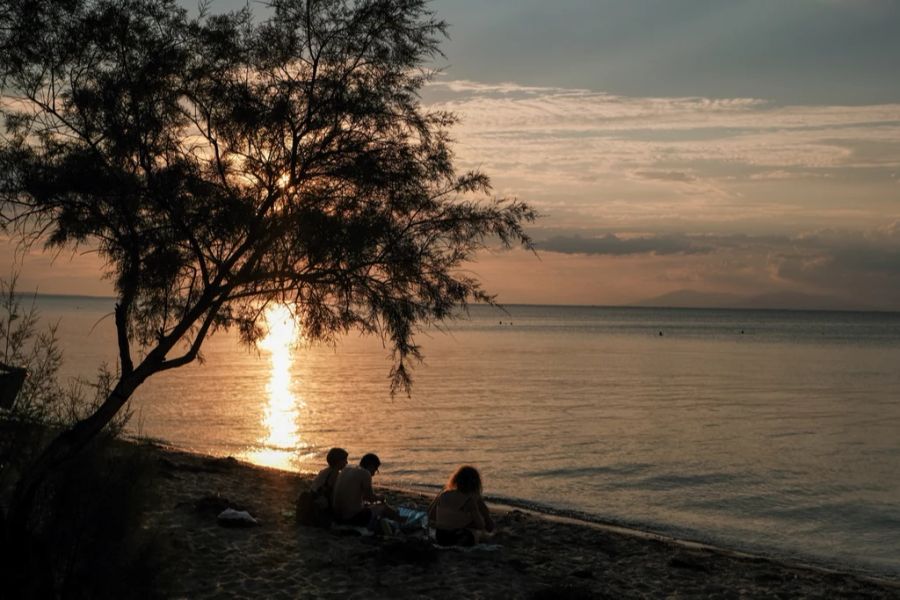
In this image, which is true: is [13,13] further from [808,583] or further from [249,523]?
[808,583]

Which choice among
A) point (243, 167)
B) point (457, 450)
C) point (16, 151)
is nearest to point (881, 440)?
point (457, 450)

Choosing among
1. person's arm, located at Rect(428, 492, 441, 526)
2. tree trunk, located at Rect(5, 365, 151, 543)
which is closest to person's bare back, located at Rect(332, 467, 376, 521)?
person's arm, located at Rect(428, 492, 441, 526)

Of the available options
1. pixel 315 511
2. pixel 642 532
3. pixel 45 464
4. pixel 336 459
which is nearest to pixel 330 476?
pixel 336 459

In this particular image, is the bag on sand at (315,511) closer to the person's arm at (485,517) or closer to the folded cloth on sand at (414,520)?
the folded cloth on sand at (414,520)

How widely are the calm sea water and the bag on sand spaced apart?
16.0 ft

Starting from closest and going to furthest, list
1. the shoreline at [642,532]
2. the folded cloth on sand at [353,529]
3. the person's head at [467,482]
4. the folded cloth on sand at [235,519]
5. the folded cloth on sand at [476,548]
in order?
the person's head at [467,482] < the folded cloth on sand at [476,548] < the folded cloth on sand at [353,529] < the folded cloth on sand at [235,519] < the shoreline at [642,532]

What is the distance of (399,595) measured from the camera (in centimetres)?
1161

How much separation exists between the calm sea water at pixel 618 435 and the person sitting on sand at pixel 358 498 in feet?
14.5

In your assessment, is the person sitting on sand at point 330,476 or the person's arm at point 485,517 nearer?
the person's arm at point 485,517

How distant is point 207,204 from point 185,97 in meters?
1.59

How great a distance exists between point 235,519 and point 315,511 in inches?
57.7

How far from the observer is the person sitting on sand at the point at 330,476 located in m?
15.1

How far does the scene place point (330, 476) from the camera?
50.2 ft

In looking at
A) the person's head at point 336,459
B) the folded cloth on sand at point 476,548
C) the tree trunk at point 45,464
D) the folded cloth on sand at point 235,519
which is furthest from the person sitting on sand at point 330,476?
the tree trunk at point 45,464
